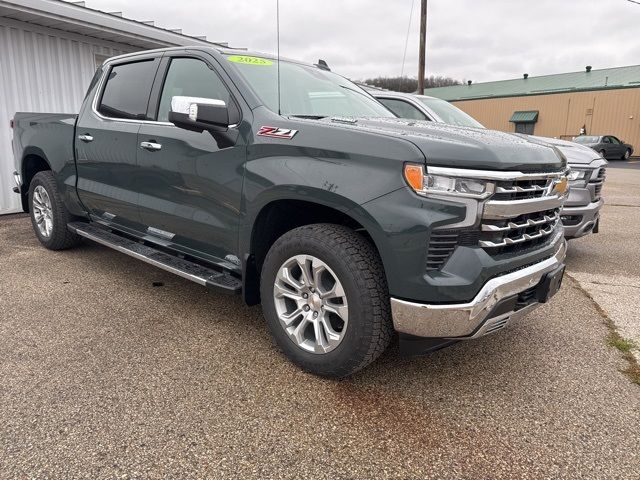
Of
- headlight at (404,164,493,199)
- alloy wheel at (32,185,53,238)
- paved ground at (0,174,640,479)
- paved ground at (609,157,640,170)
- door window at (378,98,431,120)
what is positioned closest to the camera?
paved ground at (0,174,640,479)

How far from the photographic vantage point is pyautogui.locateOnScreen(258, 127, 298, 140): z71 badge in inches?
110

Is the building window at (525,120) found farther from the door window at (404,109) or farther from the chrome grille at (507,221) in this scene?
the chrome grille at (507,221)

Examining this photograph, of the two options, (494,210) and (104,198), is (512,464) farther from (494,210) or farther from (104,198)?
(104,198)

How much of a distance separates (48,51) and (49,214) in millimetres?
3985

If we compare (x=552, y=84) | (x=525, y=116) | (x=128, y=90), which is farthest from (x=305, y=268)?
(x=552, y=84)

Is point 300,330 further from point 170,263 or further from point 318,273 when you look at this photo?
point 170,263

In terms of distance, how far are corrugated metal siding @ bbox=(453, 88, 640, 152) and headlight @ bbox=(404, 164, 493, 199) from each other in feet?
128

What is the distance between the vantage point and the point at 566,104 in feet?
131

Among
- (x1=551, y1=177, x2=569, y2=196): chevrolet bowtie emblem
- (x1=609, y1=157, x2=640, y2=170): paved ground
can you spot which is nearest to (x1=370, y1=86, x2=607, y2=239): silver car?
(x1=551, y1=177, x2=569, y2=196): chevrolet bowtie emblem

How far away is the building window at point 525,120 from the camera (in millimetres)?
41353

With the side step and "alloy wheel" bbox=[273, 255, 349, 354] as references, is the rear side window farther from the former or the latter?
"alloy wheel" bbox=[273, 255, 349, 354]

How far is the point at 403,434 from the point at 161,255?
226cm

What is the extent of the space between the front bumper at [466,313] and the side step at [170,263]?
1174 mm

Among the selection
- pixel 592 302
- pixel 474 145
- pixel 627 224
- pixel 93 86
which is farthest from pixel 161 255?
pixel 627 224
